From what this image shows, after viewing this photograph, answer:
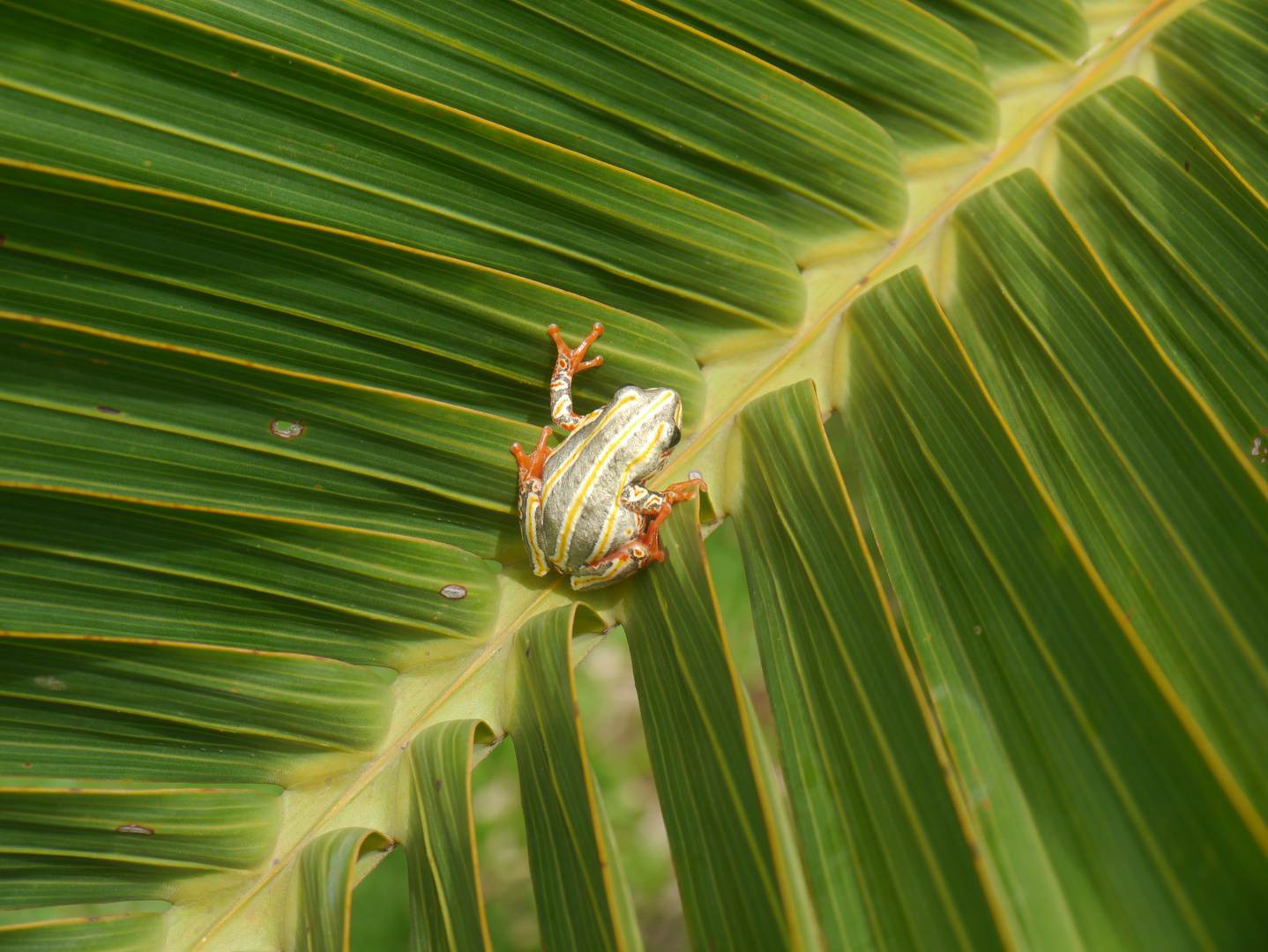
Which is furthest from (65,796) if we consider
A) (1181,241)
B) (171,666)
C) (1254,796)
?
(1181,241)

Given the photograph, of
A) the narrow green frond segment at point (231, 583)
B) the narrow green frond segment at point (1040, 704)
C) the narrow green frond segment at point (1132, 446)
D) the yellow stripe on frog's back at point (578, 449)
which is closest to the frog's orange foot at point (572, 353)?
the yellow stripe on frog's back at point (578, 449)

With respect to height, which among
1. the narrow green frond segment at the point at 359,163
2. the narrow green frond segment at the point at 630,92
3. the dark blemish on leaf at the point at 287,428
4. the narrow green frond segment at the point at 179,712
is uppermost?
the narrow green frond segment at the point at 630,92

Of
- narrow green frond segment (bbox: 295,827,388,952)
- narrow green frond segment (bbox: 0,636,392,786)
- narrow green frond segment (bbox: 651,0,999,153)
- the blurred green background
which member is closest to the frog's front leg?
narrow green frond segment (bbox: 0,636,392,786)

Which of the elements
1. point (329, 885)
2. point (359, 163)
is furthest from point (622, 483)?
point (329, 885)

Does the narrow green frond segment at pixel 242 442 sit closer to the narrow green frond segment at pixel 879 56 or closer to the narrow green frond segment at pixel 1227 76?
the narrow green frond segment at pixel 879 56

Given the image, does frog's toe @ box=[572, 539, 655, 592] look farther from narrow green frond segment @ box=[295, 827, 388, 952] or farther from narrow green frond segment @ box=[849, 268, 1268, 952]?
narrow green frond segment @ box=[295, 827, 388, 952]

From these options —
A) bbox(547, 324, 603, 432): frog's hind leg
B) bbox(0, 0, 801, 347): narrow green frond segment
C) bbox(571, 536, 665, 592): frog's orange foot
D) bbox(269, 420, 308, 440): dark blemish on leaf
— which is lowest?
bbox(571, 536, 665, 592): frog's orange foot
